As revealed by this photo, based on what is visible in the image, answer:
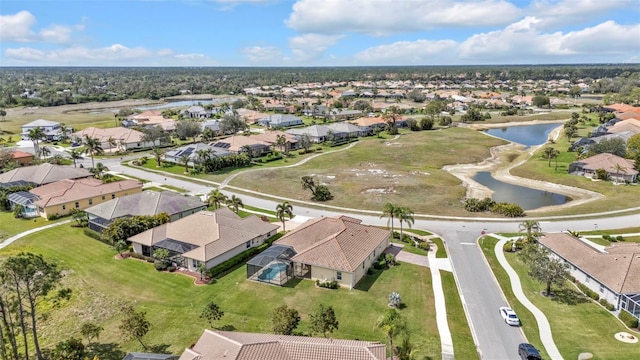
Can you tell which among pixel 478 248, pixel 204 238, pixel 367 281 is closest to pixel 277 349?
pixel 367 281

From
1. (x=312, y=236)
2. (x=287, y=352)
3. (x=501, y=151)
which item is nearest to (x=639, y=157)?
(x=501, y=151)

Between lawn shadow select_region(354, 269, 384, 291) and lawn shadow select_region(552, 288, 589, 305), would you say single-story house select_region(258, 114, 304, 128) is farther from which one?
lawn shadow select_region(552, 288, 589, 305)

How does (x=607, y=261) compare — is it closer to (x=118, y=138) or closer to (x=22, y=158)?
(x=22, y=158)

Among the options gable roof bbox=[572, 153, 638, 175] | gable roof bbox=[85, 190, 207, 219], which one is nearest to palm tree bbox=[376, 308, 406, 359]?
gable roof bbox=[85, 190, 207, 219]

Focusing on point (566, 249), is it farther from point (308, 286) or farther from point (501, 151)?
point (501, 151)

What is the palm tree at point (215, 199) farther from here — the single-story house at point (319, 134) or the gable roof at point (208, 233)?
the single-story house at point (319, 134)

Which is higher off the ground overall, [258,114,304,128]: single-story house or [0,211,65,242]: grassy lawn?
[258,114,304,128]: single-story house
